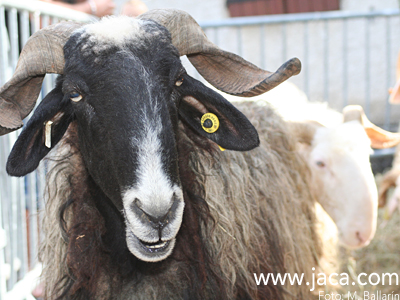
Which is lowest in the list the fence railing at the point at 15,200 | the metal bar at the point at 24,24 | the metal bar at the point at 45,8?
the fence railing at the point at 15,200

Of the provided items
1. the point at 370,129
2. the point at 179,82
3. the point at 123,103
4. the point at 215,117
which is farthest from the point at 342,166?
the point at 123,103

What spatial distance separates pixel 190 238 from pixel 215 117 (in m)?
0.63

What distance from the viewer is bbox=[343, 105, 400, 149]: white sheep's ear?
3.30 m

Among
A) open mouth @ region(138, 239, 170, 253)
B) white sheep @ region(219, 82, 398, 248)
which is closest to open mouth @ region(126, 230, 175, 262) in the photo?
open mouth @ region(138, 239, 170, 253)

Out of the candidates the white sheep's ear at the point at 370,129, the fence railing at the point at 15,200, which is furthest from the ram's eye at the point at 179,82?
the white sheep's ear at the point at 370,129

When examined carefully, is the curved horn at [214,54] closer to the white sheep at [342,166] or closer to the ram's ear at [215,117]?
the ram's ear at [215,117]

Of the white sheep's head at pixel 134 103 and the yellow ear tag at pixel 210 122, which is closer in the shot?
the white sheep's head at pixel 134 103

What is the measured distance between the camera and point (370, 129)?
3406 mm

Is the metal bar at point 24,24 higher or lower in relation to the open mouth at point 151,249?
higher

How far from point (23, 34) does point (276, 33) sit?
5.39 m

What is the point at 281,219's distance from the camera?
102 inches

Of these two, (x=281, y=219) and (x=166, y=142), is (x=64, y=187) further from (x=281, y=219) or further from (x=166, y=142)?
(x=281, y=219)

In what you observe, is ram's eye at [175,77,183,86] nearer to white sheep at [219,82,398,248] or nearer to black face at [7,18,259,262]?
black face at [7,18,259,262]

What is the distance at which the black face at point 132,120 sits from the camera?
161 centimetres
